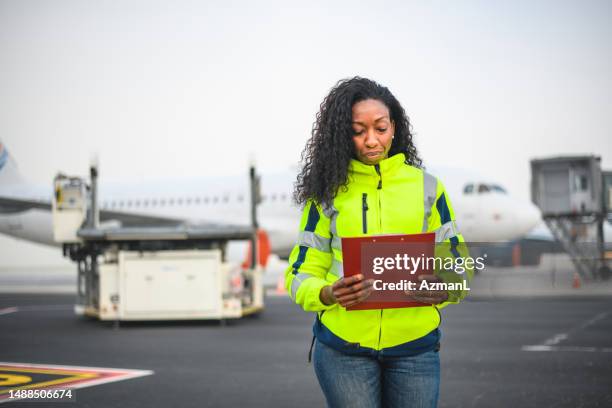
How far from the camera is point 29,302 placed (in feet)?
60.6

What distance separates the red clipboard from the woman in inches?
3.9

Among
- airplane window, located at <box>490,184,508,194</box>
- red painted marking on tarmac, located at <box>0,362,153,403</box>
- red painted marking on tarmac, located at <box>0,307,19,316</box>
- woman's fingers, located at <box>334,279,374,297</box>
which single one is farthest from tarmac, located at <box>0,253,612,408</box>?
airplane window, located at <box>490,184,508,194</box>

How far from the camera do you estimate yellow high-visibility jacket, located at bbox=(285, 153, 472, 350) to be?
2.45 m

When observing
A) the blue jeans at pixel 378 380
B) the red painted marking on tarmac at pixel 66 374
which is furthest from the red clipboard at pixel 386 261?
the red painted marking on tarmac at pixel 66 374

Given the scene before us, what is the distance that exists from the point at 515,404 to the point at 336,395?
364 cm

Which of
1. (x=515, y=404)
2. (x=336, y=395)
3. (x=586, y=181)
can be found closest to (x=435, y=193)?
(x=336, y=395)

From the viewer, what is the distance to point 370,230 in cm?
246

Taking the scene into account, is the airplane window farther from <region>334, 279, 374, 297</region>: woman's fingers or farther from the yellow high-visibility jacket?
<region>334, 279, 374, 297</region>: woman's fingers

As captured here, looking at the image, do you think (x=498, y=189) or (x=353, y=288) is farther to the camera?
(x=498, y=189)

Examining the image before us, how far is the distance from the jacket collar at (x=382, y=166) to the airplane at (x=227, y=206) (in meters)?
16.1

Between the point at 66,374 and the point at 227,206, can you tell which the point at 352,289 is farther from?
the point at 227,206

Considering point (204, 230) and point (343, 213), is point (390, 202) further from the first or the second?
point (204, 230)

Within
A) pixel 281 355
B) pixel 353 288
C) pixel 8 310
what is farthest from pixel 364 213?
pixel 8 310

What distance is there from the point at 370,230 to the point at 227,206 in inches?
938
